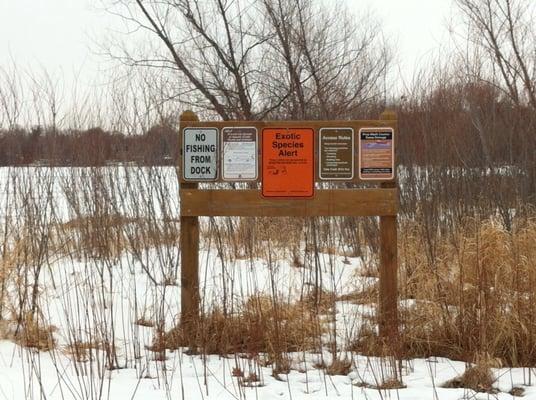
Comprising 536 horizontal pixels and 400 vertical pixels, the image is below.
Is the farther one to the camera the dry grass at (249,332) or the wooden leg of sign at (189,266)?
the wooden leg of sign at (189,266)

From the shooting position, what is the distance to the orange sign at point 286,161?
3.94 metres

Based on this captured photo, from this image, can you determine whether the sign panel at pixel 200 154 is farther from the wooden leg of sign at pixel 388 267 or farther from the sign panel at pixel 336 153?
the wooden leg of sign at pixel 388 267

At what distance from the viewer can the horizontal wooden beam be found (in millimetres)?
3957

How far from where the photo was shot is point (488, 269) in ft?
14.1

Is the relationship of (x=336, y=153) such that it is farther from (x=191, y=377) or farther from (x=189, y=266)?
(x=191, y=377)

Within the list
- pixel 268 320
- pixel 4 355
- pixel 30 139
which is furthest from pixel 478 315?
pixel 30 139

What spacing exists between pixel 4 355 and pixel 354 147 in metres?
2.62

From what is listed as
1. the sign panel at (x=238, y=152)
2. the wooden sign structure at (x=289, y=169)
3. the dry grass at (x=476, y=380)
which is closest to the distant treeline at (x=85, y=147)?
the wooden sign structure at (x=289, y=169)

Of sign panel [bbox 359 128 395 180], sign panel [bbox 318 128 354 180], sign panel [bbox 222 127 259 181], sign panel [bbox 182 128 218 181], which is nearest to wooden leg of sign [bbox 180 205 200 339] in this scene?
sign panel [bbox 182 128 218 181]

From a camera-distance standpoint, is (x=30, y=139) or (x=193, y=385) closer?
(x=193, y=385)

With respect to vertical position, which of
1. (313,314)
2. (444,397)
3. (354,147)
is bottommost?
(444,397)

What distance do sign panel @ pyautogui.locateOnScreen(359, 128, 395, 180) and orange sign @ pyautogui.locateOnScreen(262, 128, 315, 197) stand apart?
1.17 ft

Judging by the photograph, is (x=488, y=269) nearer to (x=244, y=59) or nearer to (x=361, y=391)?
(x=361, y=391)

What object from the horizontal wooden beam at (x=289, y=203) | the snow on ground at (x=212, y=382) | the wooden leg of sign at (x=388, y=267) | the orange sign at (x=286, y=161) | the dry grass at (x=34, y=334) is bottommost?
the snow on ground at (x=212, y=382)
